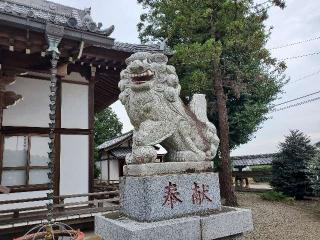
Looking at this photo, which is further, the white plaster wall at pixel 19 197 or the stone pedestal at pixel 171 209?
the white plaster wall at pixel 19 197

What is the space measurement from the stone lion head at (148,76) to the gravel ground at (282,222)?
5.62 meters

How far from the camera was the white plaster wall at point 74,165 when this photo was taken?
8.88 metres

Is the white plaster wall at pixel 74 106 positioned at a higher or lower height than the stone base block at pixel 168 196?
higher

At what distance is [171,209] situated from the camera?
12.7 feet

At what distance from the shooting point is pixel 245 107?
15.0m

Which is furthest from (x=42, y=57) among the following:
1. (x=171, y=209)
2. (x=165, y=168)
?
(x=171, y=209)

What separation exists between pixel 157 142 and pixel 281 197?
1259 cm

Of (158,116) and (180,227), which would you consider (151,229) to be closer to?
(180,227)

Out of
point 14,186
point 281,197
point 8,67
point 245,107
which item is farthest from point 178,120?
point 281,197

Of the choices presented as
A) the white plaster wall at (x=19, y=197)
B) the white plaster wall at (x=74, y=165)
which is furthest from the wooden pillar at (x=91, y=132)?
the white plaster wall at (x=19, y=197)

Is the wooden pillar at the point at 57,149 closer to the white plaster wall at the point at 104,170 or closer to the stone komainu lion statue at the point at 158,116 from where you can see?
the stone komainu lion statue at the point at 158,116

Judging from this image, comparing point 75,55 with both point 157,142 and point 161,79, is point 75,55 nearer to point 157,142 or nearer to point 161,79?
point 161,79

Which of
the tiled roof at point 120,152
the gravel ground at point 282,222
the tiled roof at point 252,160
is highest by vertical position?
the tiled roof at point 120,152

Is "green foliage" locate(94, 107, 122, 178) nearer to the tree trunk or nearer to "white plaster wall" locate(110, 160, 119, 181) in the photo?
"white plaster wall" locate(110, 160, 119, 181)
